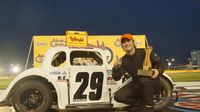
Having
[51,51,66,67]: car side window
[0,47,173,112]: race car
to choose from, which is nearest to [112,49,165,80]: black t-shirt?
[0,47,173,112]: race car

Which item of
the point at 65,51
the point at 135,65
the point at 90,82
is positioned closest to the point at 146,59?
the point at 135,65

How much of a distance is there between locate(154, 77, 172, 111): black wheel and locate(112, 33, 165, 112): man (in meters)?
2.77

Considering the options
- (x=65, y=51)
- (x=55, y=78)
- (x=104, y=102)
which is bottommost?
(x=104, y=102)

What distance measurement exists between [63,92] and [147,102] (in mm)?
3180

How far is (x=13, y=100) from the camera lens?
847 cm

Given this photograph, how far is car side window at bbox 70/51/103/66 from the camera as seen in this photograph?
905 cm

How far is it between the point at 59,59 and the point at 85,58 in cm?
63

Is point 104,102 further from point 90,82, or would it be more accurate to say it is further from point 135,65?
point 135,65

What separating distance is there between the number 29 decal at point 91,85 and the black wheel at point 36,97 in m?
0.65

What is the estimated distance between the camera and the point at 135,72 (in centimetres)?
590

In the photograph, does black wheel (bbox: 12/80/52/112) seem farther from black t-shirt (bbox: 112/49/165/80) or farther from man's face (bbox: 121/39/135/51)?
man's face (bbox: 121/39/135/51)

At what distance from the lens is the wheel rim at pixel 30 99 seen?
27.8 feet

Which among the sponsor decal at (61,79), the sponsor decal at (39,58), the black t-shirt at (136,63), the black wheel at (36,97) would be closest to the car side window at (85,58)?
the sponsor decal at (61,79)

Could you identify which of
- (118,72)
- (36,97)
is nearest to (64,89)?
(36,97)
